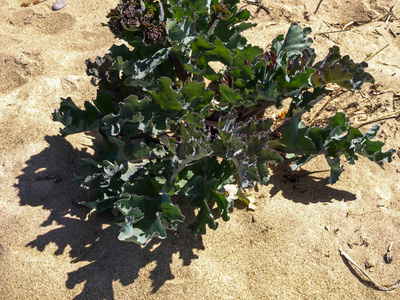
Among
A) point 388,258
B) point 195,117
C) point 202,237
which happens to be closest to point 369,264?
point 388,258

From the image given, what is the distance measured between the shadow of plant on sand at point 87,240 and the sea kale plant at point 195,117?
0.21m

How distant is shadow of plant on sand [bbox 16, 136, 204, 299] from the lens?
91.6 inches

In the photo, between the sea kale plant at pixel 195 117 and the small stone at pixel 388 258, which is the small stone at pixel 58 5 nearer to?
the sea kale plant at pixel 195 117

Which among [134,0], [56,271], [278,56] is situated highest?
[134,0]

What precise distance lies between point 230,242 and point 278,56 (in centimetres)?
123

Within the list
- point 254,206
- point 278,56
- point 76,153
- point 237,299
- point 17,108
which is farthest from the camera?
point 17,108

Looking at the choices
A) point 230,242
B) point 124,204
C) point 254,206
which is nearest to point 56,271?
point 124,204

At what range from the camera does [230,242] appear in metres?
2.48

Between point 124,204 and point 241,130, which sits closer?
point 124,204

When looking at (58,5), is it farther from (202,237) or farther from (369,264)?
(369,264)

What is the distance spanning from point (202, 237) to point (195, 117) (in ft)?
2.64

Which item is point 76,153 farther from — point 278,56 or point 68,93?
point 278,56

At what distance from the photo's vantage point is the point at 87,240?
8.14 feet

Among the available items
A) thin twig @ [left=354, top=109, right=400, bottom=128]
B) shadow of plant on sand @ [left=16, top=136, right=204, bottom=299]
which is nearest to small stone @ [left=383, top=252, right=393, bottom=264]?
thin twig @ [left=354, top=109, right=400, bottom=128]
